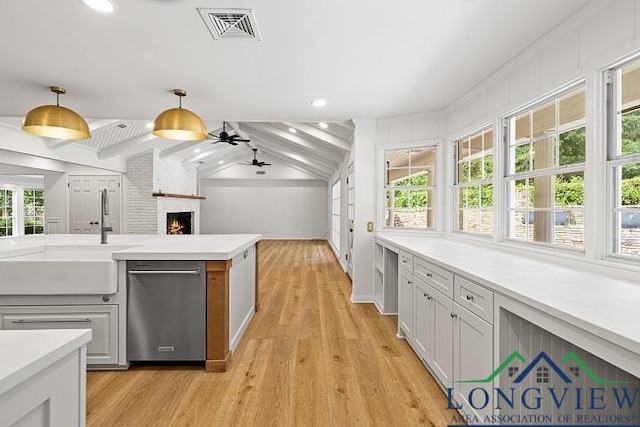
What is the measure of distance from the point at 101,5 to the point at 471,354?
9.35ft

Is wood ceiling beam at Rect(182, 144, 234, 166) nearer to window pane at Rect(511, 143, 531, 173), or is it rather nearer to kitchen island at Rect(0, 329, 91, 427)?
window pane at Rect(511, 143, 531, 173)

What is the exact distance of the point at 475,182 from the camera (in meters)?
3.32

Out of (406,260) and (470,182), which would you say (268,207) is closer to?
(470,182)

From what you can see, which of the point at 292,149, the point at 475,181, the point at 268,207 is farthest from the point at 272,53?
the point at 268,207

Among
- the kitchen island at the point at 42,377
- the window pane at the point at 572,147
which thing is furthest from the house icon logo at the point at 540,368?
the kitchen island at the point at 42,377

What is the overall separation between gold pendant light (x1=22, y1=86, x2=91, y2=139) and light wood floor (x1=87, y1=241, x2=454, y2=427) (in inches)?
76.3

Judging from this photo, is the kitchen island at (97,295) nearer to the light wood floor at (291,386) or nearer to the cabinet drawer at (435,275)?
the light wood floor at (291,386)

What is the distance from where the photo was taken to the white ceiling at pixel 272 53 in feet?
6.49

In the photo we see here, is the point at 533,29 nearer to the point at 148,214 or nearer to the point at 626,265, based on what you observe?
the point at 626,265

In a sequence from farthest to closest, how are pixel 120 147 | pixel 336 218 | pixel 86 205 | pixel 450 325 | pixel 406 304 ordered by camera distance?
1. pixel 336 218
2. pixel 86 205
3. pixel 120 147
4. pixel 406 304
5. pixel 450 325

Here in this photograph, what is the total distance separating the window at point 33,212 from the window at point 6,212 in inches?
15.4

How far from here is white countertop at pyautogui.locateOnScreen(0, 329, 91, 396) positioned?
2.13ft

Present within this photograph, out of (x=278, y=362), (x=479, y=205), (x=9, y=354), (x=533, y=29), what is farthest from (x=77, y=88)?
(x=479, y=205)

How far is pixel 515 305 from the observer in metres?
1.43
